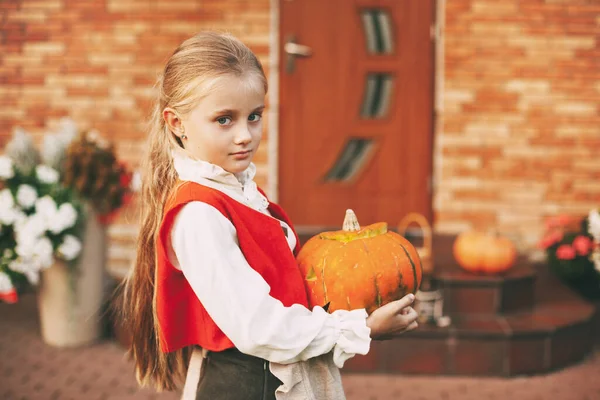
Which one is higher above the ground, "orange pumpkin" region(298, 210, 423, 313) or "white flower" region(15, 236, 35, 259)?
"orange pumpkin" region(298, 210, 423, 313)

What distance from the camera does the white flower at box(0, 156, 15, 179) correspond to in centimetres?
452

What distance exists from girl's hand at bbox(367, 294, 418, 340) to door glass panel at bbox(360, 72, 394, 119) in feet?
13.7

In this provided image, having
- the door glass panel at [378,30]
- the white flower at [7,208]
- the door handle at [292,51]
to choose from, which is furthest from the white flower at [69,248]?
the door glass panel at [378,30]

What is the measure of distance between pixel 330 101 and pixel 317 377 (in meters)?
4.24

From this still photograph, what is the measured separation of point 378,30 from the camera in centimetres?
576

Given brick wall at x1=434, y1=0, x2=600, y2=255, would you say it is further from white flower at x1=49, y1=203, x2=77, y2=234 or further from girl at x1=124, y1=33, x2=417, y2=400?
girl at x1=124, y1=33, x2=417, y2=400

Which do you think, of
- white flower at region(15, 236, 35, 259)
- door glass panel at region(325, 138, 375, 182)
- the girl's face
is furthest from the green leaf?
door glass panel at region(325, 138, 375, 182)

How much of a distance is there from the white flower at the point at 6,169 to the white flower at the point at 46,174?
0.16 meters

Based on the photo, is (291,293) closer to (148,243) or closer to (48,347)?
(148,243)

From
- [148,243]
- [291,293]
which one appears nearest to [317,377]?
[291,293]

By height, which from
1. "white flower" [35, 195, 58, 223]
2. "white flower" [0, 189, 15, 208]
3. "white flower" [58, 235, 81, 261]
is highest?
"white flower" [0, 189, 15, 208]

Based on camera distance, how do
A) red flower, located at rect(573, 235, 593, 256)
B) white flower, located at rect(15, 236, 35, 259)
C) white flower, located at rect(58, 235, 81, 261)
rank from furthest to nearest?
red flower, located at rect(573, 235, 593, 256) < white flower, located at rect(58, 235, 81, 261) < white flower, located at rect(15, 236, 35, 259)

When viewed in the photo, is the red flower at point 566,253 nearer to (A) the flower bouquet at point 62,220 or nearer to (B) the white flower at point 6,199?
(A) the flower bouquet at point 62,220

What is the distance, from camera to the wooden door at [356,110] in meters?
5.73
